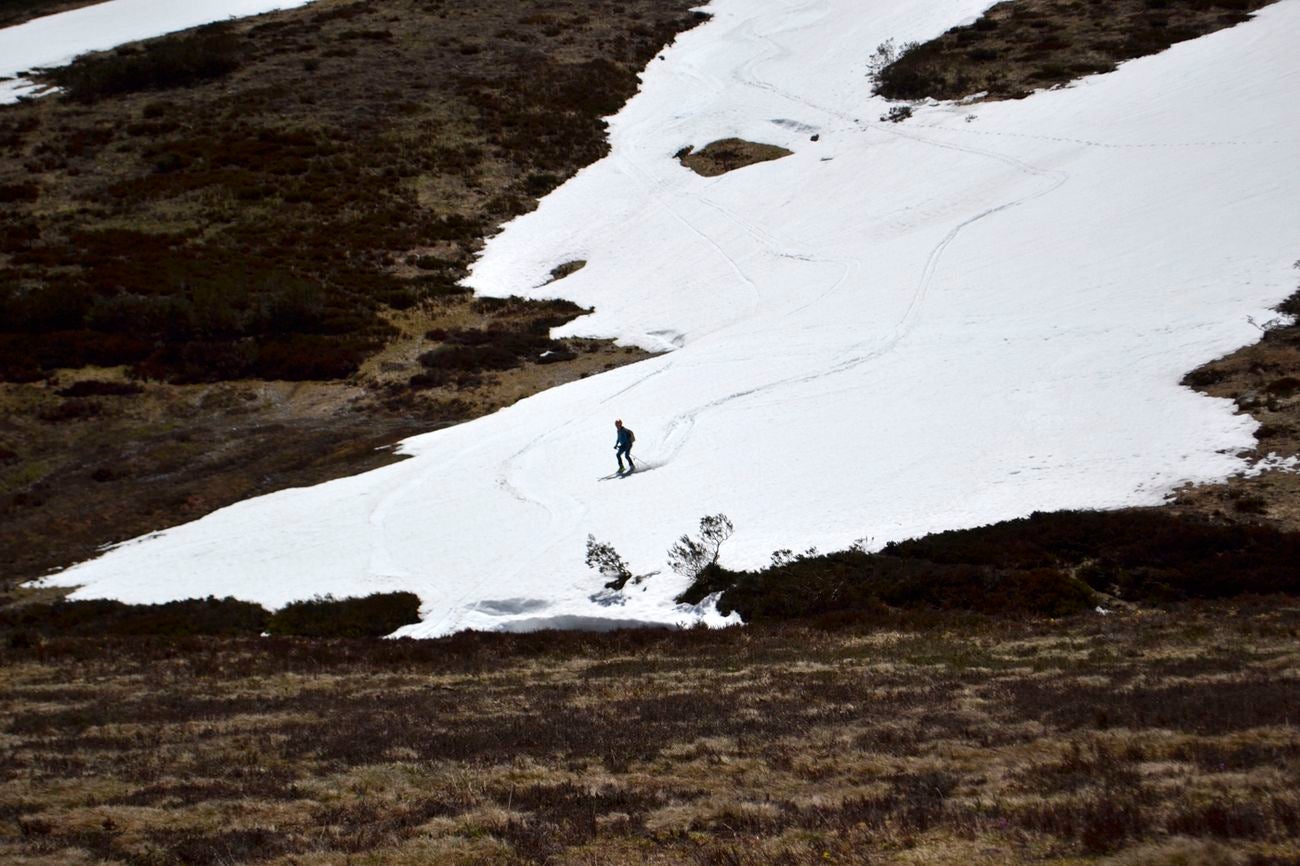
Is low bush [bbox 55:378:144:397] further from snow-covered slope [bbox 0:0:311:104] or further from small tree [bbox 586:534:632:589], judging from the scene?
snow-covered slope [bbox 0:0:311:104]

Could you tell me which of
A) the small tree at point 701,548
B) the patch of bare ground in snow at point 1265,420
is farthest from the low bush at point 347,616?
the patch of bare ground in snow at point 1265,420

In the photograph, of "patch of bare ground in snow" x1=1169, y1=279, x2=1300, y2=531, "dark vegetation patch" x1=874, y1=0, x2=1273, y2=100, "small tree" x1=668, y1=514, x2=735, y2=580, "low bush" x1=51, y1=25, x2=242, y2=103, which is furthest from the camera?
"low bush" x1=51, y1=25, x2=242, y2=103

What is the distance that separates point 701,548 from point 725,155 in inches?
1954

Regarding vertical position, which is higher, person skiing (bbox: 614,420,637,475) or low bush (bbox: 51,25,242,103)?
low bush (bbox: 51,25,242,103)

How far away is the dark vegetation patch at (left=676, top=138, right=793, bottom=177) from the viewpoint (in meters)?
69.9

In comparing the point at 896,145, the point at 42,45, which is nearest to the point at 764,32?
the point at 896,145

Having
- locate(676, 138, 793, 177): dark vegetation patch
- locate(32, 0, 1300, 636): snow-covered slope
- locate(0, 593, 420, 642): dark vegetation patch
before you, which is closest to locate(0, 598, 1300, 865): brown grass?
locate(0, 593, 420, 642): dark vegetation patch

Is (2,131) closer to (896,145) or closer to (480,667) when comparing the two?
(896,145)

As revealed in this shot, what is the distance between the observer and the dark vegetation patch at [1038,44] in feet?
219

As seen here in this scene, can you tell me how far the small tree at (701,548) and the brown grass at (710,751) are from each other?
4074 mm

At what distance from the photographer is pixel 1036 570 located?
2328cm

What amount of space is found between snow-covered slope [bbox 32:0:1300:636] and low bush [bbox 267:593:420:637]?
67cm

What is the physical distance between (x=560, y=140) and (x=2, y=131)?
36.3m

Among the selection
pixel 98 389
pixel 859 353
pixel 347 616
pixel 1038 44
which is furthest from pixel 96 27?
pixel 347 616
